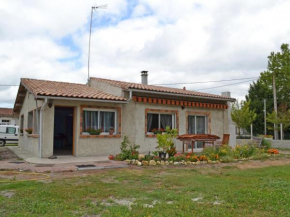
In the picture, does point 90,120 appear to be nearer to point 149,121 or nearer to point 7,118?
point 149,121

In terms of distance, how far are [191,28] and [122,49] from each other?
17.4 feet

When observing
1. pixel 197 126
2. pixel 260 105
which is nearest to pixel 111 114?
pixel 197 126

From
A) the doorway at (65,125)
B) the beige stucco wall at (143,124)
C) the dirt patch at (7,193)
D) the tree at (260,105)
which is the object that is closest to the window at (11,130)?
the doorway at (65,125)

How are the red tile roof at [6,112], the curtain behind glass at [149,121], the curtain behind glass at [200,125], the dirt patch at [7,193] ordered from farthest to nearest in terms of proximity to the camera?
the red tile roof at [6,112], the curtain behind glass at [200,125], the curtain behind glass at [149,121], the dirt patch at [7,193]

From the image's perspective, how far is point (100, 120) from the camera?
14.0 m

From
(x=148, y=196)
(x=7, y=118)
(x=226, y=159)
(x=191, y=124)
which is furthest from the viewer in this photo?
(x=7, y=118)

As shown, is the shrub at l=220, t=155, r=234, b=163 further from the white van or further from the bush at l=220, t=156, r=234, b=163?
the white van

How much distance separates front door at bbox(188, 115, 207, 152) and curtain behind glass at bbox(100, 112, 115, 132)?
4.97 m

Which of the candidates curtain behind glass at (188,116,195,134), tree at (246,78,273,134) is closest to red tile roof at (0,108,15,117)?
curtain behind glass at (188,116,195,134)

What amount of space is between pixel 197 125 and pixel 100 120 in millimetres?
6290

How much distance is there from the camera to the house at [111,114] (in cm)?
1262

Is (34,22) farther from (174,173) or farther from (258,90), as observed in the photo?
(258,90)

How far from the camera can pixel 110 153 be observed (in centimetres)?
1388

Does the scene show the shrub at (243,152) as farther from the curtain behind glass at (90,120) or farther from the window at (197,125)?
the curtain behind glass at (90,120)
